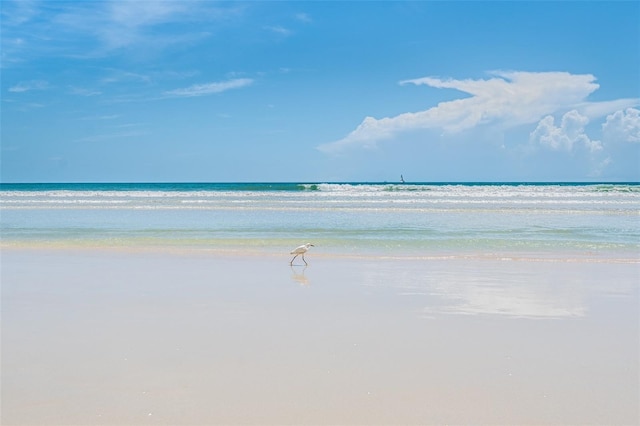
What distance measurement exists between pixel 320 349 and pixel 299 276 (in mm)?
4086

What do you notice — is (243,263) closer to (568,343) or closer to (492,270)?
(492,270)

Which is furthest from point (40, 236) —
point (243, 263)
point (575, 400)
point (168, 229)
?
point (575, 400)

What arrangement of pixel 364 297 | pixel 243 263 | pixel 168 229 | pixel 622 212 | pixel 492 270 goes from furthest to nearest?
pixel 622 212 < pixel 168 229 < pixel 243 263 < pixel 492 270 < pixel 364 297

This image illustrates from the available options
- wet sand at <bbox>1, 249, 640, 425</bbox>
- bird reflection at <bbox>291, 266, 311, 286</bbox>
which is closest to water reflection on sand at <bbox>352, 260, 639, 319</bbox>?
wet sand at <bbox>1, 249, 640, 425</bbox>

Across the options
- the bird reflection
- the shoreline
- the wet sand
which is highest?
the shoreline

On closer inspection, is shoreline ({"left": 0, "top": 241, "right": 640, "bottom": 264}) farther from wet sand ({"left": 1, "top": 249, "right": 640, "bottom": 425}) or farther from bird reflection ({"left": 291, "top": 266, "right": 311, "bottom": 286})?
wet sand ({"left": 1, "top": 249, "right": 640, "bottom": 425})

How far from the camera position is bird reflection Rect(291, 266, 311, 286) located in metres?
8.63

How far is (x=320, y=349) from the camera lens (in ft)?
16.8

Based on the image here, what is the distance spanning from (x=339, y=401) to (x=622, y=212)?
83.3 ft

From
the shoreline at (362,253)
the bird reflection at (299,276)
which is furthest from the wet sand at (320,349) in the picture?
the shoreline at (362,253)

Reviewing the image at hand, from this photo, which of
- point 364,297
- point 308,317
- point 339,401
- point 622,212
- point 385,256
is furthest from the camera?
point 622,212

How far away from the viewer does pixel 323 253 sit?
39.9 ft

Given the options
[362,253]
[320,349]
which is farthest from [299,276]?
[320,349]

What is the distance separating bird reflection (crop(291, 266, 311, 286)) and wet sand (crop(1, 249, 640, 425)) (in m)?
0.03
